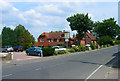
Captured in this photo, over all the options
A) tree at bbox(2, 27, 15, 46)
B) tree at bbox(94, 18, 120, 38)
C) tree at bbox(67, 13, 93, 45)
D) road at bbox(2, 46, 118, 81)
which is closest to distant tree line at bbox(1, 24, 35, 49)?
tree at bbox(2, 27, 15, 46)

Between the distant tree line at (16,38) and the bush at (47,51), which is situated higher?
the distant tree line at (16,38)

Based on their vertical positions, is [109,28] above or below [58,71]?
above

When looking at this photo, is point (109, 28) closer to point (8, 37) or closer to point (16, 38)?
point (16, 38)

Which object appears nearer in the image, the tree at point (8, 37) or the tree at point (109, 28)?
the tree at point (8, 37)

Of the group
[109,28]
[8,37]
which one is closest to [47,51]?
[8,37]

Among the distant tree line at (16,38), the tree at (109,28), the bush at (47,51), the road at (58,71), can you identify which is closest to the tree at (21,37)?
the distant tree line at (16,38)

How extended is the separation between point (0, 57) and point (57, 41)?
4321 centimetres

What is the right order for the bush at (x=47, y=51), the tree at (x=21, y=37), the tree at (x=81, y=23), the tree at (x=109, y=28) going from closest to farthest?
the bush at (x=47, y=51) < the tree at (x=81, y=23) < the tree at (x=21, y=37) < the tree at (x=109, y=28)

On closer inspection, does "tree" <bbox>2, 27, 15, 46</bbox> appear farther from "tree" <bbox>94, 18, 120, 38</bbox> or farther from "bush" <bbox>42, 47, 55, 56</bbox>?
"tree" <bbox>94, 18, 120, 38</bbox>

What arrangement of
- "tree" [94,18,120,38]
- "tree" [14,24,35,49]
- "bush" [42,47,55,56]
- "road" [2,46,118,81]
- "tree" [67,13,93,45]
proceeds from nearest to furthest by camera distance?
"road" [2,46,118,81]
"bush" [42,47,55,56]
"tree" [67,13,93,45]
"tree" [14,24,35,49]
"tree" [94,18,120,38]

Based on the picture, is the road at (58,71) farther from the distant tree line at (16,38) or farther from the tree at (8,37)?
the tree at (8,37)

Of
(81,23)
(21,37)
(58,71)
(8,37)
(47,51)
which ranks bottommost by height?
(58,71)

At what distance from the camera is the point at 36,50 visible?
27875 millimetres

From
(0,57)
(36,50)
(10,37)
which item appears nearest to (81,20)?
(10,37)
